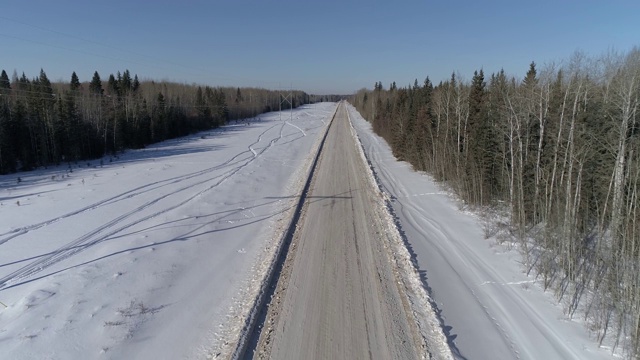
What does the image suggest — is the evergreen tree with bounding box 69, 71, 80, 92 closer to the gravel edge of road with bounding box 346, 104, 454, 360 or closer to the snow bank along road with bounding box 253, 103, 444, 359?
the snow bank along road with bounding box 253, 103, 444, 359

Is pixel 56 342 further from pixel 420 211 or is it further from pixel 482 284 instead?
pixel 420 211

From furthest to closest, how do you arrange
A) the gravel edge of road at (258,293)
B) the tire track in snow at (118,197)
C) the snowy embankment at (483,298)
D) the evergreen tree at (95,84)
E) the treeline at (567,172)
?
the evergreen tree at (95,84), the tire track in snow at (118,197), the treeline at (567,172), the snowy embankment at (483,298), the gravel edge of road at (258,293)

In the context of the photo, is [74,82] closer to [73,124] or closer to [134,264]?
[73,124]

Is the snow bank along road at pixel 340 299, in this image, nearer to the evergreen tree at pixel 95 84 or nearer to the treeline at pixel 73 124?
the treeline at pixel 73 124

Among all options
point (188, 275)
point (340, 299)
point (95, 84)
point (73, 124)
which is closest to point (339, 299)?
point (340, 299)

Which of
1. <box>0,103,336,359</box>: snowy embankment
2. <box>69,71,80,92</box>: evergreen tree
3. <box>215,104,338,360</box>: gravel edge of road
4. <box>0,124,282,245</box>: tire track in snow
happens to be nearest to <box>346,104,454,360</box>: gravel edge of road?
<box>215,104,338,360</box>: gravel edge of road

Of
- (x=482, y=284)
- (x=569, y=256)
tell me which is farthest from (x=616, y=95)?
(x=482, y=284)

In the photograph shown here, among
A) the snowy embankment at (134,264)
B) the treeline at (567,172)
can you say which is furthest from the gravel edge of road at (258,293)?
the treeline at (567,172)
